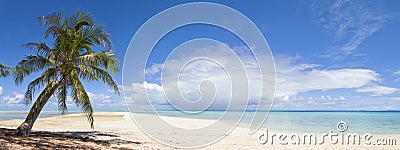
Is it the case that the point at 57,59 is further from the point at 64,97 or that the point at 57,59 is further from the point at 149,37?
the point at 149,37

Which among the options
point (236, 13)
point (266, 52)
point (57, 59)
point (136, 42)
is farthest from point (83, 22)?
point (266, 52)

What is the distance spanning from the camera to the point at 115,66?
10.8 m

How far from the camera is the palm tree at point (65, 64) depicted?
9.57 m

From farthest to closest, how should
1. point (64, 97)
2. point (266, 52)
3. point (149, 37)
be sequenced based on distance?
point (64, 97)
point (149, 37)
point (266, 52)

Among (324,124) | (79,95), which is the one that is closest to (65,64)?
(79,95)

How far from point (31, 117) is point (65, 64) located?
7.54 feet

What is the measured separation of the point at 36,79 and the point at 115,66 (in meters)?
2.99

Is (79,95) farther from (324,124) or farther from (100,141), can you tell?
(324,124)

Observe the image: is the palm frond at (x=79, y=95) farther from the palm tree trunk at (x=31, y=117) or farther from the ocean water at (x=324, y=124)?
the ocean water at (x=324, y=124)

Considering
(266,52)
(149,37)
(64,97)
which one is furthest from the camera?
(64,97)

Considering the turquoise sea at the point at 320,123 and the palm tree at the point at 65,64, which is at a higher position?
the palm tree at the point at 65,64

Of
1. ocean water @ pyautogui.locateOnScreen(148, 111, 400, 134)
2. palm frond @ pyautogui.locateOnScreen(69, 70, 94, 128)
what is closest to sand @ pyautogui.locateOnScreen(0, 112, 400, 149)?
palm frond @ pyautogui.locateOnScreen(69, 70, 94, 128)

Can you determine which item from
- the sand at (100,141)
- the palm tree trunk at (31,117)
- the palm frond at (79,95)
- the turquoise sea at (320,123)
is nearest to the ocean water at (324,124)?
the turquoise sea at (320,123)

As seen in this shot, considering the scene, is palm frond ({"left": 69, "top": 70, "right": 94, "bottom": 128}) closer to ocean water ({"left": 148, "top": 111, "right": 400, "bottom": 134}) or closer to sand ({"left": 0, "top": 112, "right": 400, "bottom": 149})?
sand ({"left": 0, "top": 112, "right": 400, "bottom": 149})
